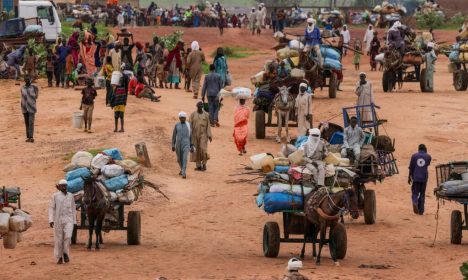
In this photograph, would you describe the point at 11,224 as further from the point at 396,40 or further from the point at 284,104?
the point at 396,40

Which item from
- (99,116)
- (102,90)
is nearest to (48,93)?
(102,90)

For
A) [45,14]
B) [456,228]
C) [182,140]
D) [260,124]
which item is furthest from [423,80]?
[456,228]

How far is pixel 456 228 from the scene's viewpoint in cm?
2295

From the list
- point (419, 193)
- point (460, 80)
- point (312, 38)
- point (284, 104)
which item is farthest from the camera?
point (460, 80)

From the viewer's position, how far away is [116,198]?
71.7ft

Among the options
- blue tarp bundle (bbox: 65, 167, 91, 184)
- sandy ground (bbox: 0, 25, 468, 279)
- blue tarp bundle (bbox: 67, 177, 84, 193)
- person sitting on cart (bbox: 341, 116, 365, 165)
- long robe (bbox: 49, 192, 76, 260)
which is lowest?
sandy ground (bbox: 0, 25, 468, 279)

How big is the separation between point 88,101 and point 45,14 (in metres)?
23.1

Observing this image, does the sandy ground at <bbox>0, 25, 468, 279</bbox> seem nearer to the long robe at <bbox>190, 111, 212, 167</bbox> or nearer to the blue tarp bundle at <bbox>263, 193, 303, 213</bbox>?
the long robe at <bbox>190, 111, 212, 167</bbox>

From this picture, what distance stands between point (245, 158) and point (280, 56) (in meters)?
6.80

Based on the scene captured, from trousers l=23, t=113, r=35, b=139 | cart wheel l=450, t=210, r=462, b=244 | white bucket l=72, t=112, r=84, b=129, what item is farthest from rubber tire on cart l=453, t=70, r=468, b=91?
cart wheel l=450, t=210, r=462, b=244

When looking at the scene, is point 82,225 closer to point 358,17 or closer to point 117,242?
point 117,242

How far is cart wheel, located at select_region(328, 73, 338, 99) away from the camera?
1618 inches

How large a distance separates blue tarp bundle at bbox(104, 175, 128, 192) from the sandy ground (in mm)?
939

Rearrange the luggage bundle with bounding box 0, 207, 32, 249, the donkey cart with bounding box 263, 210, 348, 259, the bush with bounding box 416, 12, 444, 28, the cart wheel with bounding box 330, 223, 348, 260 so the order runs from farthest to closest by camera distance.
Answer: the bush with bounding box 416, 12, 444, 28
the donkey cart with bounding box 263, 210, 348, 259
the cart wheel with bounding box 330, 223, 348, 260
the luggage bundle with bounding box 0, 207, 32, 249
